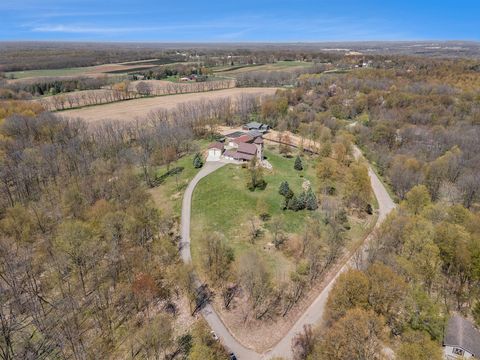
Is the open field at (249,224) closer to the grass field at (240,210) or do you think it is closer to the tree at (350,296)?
the grass field at (240,210)

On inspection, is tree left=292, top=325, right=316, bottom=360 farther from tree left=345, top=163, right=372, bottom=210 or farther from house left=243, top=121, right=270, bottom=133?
house left=243, top=121, right=270, bottom=133

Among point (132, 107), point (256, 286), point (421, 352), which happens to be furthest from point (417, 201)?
point (132, 107)

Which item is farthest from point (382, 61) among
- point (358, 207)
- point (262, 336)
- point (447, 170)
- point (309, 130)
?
point (262, 336)

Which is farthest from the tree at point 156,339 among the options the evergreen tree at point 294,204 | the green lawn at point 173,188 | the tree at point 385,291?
the evergreen tree at point 294,204

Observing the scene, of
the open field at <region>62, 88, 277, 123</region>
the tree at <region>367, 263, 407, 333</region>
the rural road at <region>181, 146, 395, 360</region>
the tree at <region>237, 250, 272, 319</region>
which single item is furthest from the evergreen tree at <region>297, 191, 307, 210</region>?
the open field at <region>62, 88, 277, 123</region>

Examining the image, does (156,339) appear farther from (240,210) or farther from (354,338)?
(240,210)
